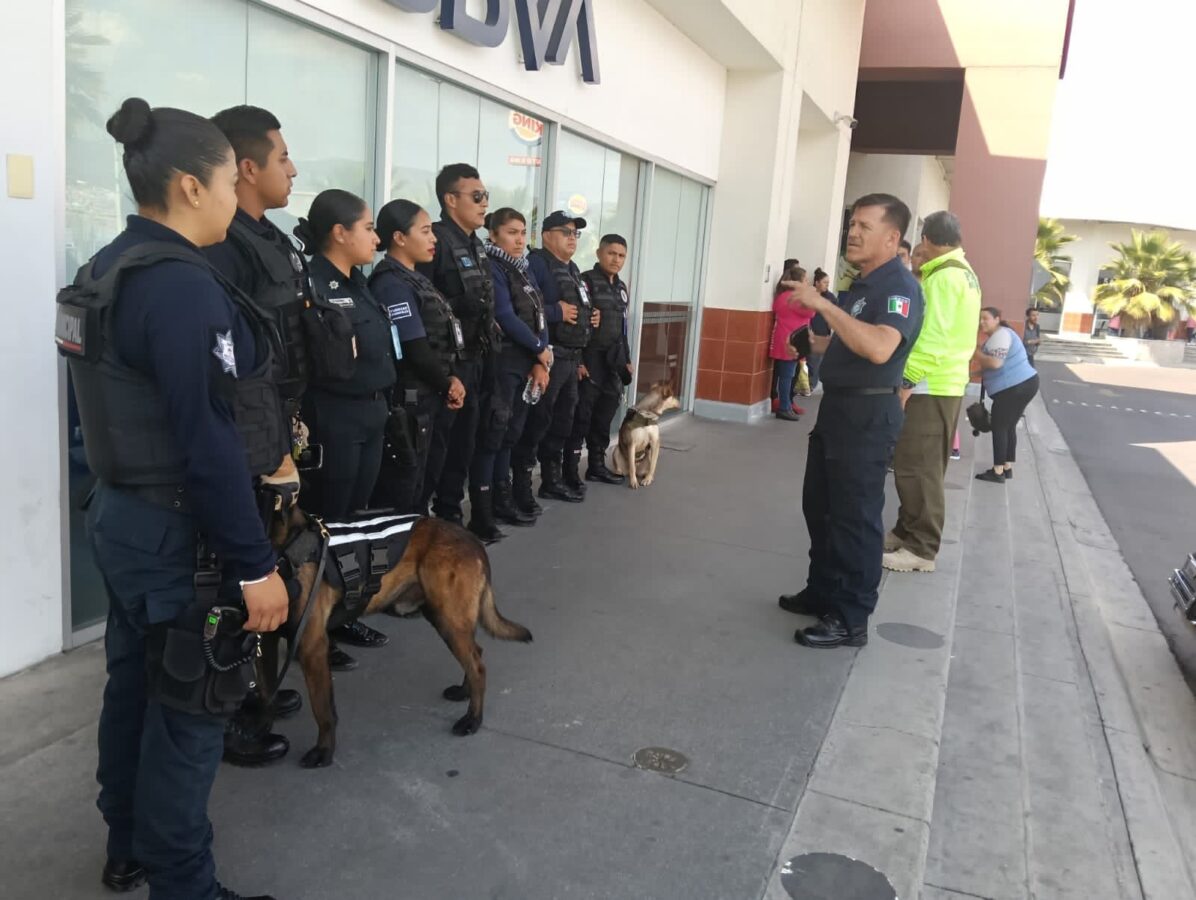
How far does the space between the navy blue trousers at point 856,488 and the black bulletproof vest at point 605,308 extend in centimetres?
258

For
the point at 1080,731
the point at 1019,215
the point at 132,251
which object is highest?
the point at 1019,215

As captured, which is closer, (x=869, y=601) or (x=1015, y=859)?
(x=1015, y=859)

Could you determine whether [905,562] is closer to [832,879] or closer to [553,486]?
[553,486]

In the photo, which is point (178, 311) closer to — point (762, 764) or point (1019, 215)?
point (762, 764)

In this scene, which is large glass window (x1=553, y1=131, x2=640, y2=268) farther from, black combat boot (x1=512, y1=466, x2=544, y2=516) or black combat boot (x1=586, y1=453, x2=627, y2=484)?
black combat boot (x1=512, y1=466, x2=544, y2=516)

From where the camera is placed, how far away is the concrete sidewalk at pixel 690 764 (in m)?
2.51

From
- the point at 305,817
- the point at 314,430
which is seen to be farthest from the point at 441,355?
the point at 305,817

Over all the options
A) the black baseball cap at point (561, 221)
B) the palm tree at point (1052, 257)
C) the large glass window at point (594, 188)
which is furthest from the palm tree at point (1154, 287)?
the black baseball cap at point (561, 221)

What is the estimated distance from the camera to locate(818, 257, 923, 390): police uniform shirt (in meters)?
3.98

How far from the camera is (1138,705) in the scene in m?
4.29

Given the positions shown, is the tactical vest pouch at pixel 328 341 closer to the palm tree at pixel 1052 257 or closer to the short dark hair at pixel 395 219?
the short dark hair at pixel 395 219

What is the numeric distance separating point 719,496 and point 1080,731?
3.46 m

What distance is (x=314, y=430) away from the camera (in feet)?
11.6

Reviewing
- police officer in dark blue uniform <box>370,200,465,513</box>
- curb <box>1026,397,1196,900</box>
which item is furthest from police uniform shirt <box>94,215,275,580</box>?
curb <box>1026,397,1196,900</box>
